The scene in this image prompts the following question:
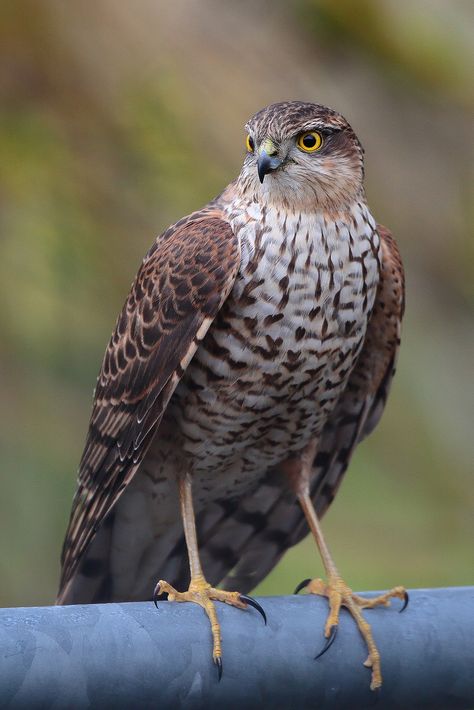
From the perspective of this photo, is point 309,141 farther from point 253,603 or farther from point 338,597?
point 253,603

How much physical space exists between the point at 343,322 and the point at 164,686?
132 centimetres

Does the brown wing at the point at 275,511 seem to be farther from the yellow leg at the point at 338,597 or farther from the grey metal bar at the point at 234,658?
the grey metal bar at the point at 234,658

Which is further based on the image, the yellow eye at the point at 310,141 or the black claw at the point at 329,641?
the yellow eye at the point at 310,141

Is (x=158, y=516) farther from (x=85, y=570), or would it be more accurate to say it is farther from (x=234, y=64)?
(x=234, y=64)

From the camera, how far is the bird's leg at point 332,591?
2.14m

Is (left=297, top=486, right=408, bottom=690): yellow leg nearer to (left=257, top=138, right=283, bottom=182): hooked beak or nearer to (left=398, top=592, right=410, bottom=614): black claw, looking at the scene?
(left=398, top=592, right=410, bottom=614): black claw

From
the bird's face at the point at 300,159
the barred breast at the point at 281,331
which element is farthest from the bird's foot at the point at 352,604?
the bird's face at the point at 300,159

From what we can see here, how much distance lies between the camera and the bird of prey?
2.93m

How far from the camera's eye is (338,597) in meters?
2.92

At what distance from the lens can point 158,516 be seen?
137 inches

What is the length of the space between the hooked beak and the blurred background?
1.00 m

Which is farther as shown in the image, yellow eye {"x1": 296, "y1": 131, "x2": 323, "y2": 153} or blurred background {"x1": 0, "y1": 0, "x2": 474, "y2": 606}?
blurred background {"x1": 0, "y1": 0, "x2": 474, "y2": 606}

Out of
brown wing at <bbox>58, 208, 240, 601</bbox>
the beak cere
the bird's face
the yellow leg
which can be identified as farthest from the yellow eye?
the yellow leg

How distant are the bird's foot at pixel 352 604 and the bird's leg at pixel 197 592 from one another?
6.1 inches
